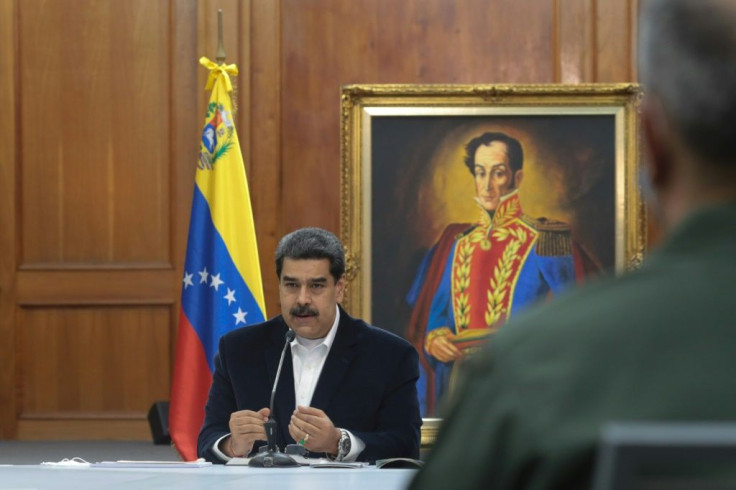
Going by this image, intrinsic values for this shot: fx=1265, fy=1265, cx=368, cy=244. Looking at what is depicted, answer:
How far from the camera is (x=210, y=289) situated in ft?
17.8

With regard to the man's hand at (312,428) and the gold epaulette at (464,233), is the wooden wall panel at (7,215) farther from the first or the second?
the man's hand at (312,428)

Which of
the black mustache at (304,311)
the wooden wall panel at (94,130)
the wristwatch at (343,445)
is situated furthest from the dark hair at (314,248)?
the wooden wall panel at (94,130)

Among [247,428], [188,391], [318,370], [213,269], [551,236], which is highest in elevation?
[551,236]

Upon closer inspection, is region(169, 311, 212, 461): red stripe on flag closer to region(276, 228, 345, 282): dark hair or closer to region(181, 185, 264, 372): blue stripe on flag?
region(181, 185, 264, 372): blue stripe on flag

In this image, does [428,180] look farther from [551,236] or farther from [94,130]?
[94,130]

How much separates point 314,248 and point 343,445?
0.70m

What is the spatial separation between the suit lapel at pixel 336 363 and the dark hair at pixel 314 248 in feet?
0.57

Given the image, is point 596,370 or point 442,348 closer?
point 596,370

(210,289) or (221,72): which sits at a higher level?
(221,72)

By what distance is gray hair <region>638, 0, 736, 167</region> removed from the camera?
81 cm

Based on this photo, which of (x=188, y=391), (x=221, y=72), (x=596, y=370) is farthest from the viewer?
(x=221, y=72)

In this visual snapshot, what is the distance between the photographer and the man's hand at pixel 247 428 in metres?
3.43

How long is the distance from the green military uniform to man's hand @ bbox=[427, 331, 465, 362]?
5535 millimetres

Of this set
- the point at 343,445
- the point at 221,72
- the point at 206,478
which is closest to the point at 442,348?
the point at 221,72
